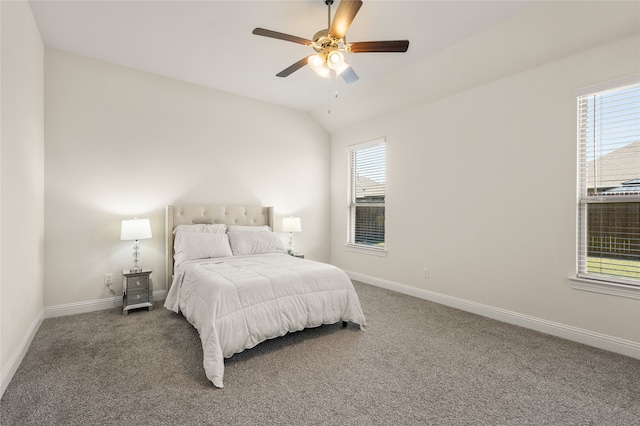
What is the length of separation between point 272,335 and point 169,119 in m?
3.22

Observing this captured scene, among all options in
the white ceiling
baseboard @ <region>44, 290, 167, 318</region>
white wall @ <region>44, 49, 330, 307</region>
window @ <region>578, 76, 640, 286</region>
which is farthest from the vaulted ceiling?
baseboard @ <region>44, 290, 167, 318</region>

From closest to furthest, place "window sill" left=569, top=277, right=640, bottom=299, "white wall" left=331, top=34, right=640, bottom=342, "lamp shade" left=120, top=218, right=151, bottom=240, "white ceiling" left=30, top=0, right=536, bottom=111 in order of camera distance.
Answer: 1. "window sill" left=569, top=277, right=640, bottom=299
2. "white ceiling" left=30, top=0, right=536, bottom=111
3. "white wall" left=331, top=34, right=640, bottom=342
4. "lamp shade" left=120, top=218, right=151, bottom=240

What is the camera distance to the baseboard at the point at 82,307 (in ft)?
11.0

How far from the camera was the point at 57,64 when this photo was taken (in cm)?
341

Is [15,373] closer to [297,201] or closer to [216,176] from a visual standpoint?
[216,176]

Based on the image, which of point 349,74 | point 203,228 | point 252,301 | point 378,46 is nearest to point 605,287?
point 378,46

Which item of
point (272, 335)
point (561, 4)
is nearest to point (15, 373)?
point (272, 335)

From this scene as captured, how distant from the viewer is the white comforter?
2.33 metres

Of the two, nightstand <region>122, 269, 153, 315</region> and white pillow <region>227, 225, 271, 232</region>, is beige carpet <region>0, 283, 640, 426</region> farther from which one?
white pillow <region>227, 225, 271, 232</region>

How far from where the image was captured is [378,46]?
243 centimetres

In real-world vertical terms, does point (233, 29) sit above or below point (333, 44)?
above

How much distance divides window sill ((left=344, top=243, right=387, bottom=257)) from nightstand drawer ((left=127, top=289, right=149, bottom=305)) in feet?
10.3

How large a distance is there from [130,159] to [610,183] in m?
5.11

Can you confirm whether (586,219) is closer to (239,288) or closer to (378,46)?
(378,46)
